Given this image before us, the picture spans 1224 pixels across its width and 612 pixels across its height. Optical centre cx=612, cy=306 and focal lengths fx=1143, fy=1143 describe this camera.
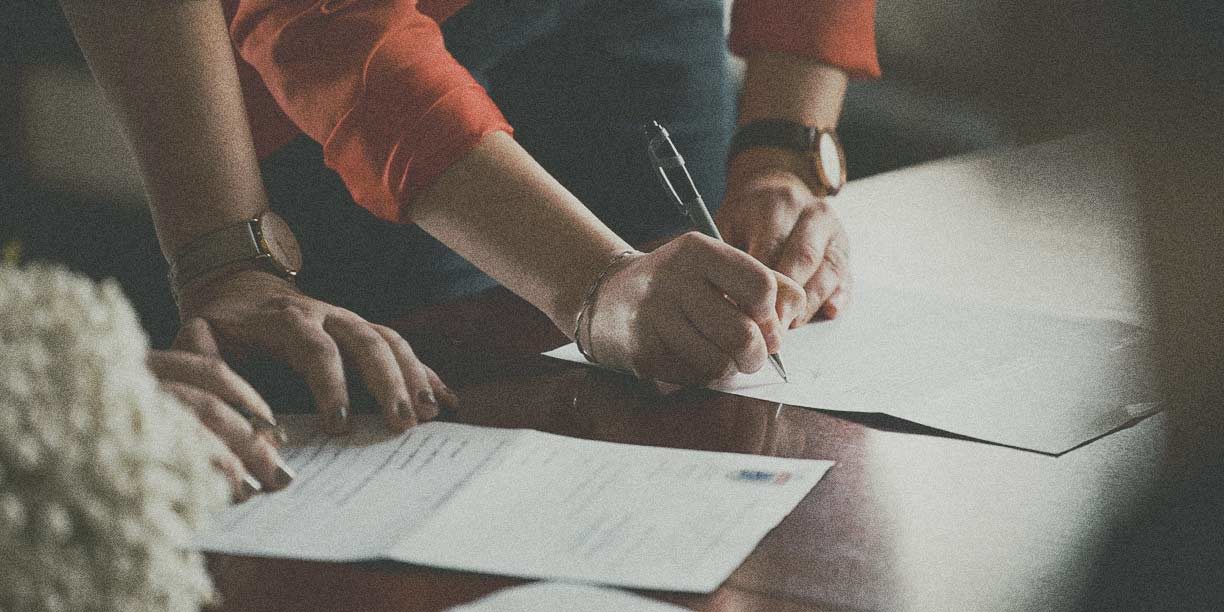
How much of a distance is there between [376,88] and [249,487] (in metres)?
0.38

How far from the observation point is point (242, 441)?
0.71m

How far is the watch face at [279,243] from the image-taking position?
3.19 feet

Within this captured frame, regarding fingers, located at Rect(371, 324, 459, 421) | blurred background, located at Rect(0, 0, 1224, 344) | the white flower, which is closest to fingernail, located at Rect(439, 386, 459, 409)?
fingers, located at Rect(371, 324, 459, 421)

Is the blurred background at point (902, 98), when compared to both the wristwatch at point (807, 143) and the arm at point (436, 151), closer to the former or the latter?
the wristwatch at point (807, 143)

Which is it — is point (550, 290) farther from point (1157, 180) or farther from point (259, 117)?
point (1157, 180)

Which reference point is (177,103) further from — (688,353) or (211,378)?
(688,353)

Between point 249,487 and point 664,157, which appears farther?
point 664,157

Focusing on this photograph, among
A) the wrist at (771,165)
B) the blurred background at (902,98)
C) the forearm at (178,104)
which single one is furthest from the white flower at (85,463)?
the blurred background at (902,98)

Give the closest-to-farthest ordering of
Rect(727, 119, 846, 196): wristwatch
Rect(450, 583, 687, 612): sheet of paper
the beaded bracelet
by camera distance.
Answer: Rect(450, 583, 687, 612): sheet of paper → the beaded bracelet → Rect(727, 119, 846, 196): wristwatch

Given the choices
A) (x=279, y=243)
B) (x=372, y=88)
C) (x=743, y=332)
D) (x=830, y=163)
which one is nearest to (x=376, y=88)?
(x=372, y=88)

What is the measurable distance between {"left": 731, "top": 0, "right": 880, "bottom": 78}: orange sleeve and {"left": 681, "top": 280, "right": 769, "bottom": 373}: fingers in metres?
0.57

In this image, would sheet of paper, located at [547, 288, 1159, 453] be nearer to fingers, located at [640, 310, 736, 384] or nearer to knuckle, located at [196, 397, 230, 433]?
fingers, located at [640, 310, 736, 384]

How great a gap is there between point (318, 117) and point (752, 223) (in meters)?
0.45

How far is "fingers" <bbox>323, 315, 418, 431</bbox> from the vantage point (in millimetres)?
812
